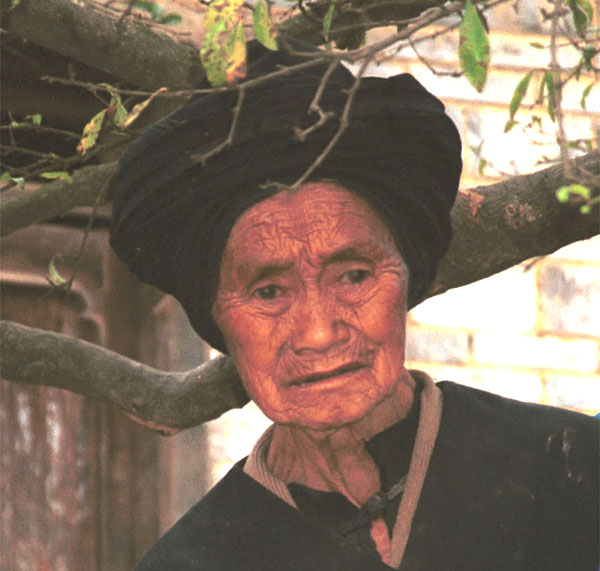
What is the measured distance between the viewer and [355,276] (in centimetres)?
300

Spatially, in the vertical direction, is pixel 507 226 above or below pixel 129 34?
below

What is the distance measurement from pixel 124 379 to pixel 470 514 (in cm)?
104

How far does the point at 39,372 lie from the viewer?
12.0ft

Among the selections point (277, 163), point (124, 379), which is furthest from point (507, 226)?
point (124, 379)

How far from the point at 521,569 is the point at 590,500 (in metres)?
0.18

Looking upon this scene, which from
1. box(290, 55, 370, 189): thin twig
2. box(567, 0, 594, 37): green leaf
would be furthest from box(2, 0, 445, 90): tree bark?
box(290, 55, 370, 189): thin twig

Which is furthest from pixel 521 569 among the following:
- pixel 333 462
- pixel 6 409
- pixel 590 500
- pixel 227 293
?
pixel 6 409

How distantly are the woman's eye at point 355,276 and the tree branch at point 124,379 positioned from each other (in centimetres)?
68

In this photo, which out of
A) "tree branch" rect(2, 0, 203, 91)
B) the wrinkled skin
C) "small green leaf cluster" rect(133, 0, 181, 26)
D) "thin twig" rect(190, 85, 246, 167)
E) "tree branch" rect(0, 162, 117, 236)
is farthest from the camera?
"small green leaf cluster" rect(133, 0, 181, 26)

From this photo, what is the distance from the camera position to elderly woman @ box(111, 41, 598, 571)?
2.90 m

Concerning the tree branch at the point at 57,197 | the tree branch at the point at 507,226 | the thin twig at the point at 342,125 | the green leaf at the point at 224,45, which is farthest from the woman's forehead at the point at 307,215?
the tree branch at the point at 57,197

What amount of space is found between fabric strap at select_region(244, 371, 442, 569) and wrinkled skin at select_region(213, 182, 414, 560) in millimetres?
39

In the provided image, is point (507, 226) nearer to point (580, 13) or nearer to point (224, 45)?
point (580, 13)

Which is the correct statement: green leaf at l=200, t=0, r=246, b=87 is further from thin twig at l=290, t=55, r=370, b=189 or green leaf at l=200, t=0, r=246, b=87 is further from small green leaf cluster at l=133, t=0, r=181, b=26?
small green leaf cluster at l=133, t=0, r=181, b=26
